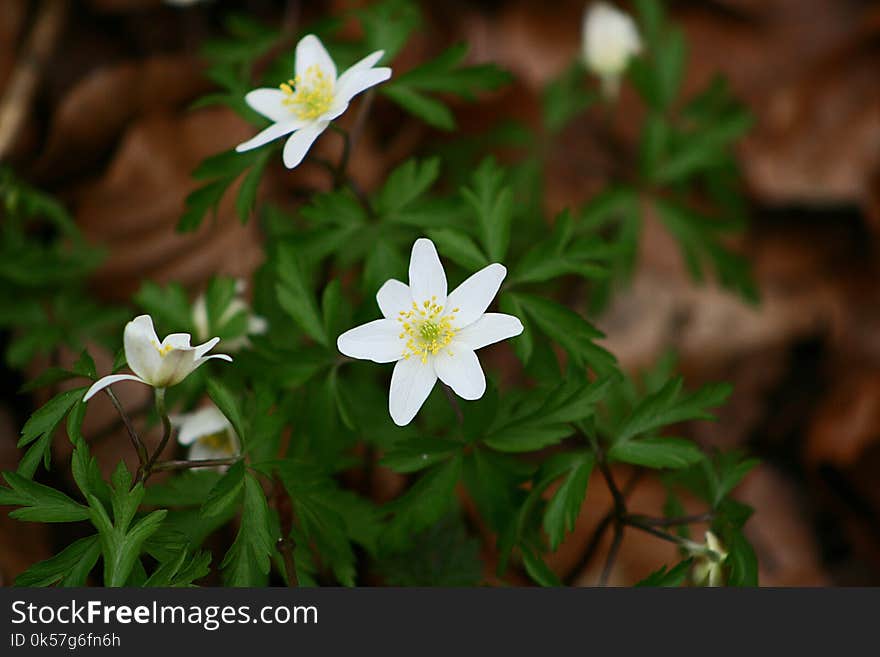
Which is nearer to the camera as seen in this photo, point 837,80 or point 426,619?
point 426,619

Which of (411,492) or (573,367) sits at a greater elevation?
(573,367)

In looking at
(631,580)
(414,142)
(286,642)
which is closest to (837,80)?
(414,142)

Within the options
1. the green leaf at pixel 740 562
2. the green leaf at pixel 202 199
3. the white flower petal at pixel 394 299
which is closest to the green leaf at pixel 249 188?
the green leaf at pixel 202 199

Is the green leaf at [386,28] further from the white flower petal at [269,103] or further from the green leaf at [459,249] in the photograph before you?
the green leaf at [459,249]

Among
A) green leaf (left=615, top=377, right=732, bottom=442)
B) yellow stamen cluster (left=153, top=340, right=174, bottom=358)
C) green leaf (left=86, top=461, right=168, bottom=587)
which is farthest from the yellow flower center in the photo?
green leaf (left=615, top=377, right=732, bottom=442)

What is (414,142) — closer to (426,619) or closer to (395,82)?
(395,82)

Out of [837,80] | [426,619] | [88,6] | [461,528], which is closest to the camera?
[426,619]
